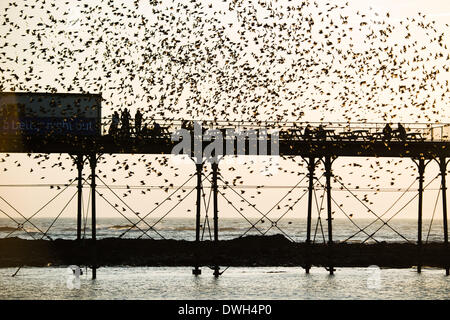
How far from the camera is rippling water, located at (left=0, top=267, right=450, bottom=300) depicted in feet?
112

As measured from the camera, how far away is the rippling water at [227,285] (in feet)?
112

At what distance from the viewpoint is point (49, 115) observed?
36844 mm

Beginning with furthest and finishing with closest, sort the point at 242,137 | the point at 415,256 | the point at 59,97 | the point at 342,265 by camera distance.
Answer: the point at 415,256, the point at 342,265, the point at 59,97, the point at 242,137

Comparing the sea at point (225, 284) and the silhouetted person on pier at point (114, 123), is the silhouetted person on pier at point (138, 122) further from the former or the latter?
the sea at point (225, 284)

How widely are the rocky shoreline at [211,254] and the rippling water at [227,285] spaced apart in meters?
5.15

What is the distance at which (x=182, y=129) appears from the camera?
3444 cm

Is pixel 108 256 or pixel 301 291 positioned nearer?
pixel 301 291

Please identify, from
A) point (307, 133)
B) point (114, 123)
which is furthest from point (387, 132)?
point (114, 123)

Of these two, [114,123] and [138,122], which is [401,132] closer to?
[138,122]

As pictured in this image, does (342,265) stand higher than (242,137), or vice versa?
(242,137)

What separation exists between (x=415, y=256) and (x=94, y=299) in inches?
1300
